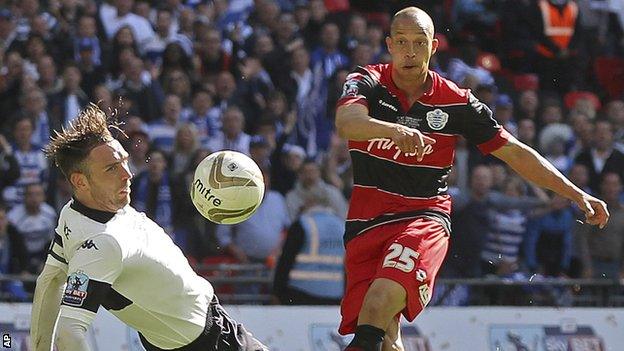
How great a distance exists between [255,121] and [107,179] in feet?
29.9

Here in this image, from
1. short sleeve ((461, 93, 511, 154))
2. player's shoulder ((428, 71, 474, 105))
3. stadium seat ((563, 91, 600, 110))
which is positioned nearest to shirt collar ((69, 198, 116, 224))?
player's shoulder ((428, 71, 474, 105))

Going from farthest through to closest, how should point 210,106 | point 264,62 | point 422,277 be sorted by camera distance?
1. point 264,62
2. point 210,106
3. point 422,277

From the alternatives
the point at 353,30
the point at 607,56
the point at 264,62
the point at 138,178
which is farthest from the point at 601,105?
the point at 138,178

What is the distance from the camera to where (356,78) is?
7.36 meters

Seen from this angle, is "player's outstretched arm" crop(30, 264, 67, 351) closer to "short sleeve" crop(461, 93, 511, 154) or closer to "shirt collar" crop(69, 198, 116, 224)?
"shirt collar" crop(69, 198, 116, 224)

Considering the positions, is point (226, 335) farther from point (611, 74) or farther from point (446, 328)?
point (611, 74)

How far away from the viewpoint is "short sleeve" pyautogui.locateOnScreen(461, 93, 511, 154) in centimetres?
752

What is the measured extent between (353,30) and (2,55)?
4511mm

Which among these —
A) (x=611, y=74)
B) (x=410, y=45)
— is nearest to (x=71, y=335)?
(x=410, y=45)

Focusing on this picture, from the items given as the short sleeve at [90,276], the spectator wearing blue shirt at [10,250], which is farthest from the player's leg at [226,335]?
the spectator wearing blue shirt at [10,250]

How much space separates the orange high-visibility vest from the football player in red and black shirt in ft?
37.1

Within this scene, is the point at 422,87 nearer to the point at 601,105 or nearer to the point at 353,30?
the point at 353,30

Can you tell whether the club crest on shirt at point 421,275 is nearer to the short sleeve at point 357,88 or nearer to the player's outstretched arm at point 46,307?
the short sleeve at point 357,88

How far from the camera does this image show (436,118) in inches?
293
